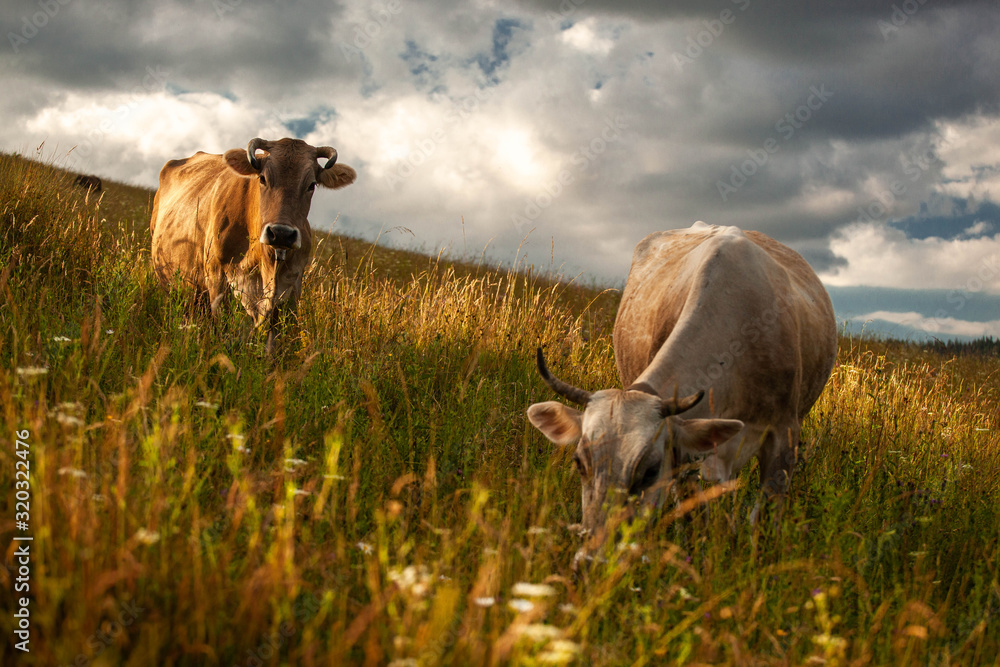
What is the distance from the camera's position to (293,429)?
4203 mm

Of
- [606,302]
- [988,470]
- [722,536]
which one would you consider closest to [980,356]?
[606,302]

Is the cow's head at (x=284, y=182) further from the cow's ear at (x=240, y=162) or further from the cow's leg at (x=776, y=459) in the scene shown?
the cow's leg at (x=776, y=459)

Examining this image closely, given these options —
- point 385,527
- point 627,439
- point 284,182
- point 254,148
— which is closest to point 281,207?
point 284,182

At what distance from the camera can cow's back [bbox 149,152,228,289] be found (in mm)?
7711

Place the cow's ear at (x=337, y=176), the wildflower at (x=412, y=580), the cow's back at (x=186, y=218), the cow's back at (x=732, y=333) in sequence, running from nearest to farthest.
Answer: the wildflower at (x=412, y=580) → the cow's back at (x=732, y=333) → the cow's ear at (x=337, y=176) → the cow's back at (x=186, y=218)

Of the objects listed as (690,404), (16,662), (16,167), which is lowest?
(16,662)

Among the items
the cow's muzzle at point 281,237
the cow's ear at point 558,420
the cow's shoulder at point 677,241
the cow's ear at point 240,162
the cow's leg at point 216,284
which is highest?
the cow's ear at point 240,162

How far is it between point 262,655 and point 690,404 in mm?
2402

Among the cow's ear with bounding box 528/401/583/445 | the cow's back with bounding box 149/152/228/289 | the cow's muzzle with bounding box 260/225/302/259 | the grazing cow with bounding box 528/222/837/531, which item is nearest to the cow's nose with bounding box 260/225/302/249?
the cow's muzzle with bounding box 260/225/302/259

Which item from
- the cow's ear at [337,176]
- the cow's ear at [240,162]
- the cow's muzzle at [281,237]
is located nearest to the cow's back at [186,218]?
the cow's ear at [240,162]

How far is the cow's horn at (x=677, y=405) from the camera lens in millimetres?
3576

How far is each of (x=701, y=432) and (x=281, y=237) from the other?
446 cm

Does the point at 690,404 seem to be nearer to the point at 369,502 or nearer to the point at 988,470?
the point at 369,502

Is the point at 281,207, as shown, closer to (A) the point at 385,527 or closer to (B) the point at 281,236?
(B) the point at 281,236
